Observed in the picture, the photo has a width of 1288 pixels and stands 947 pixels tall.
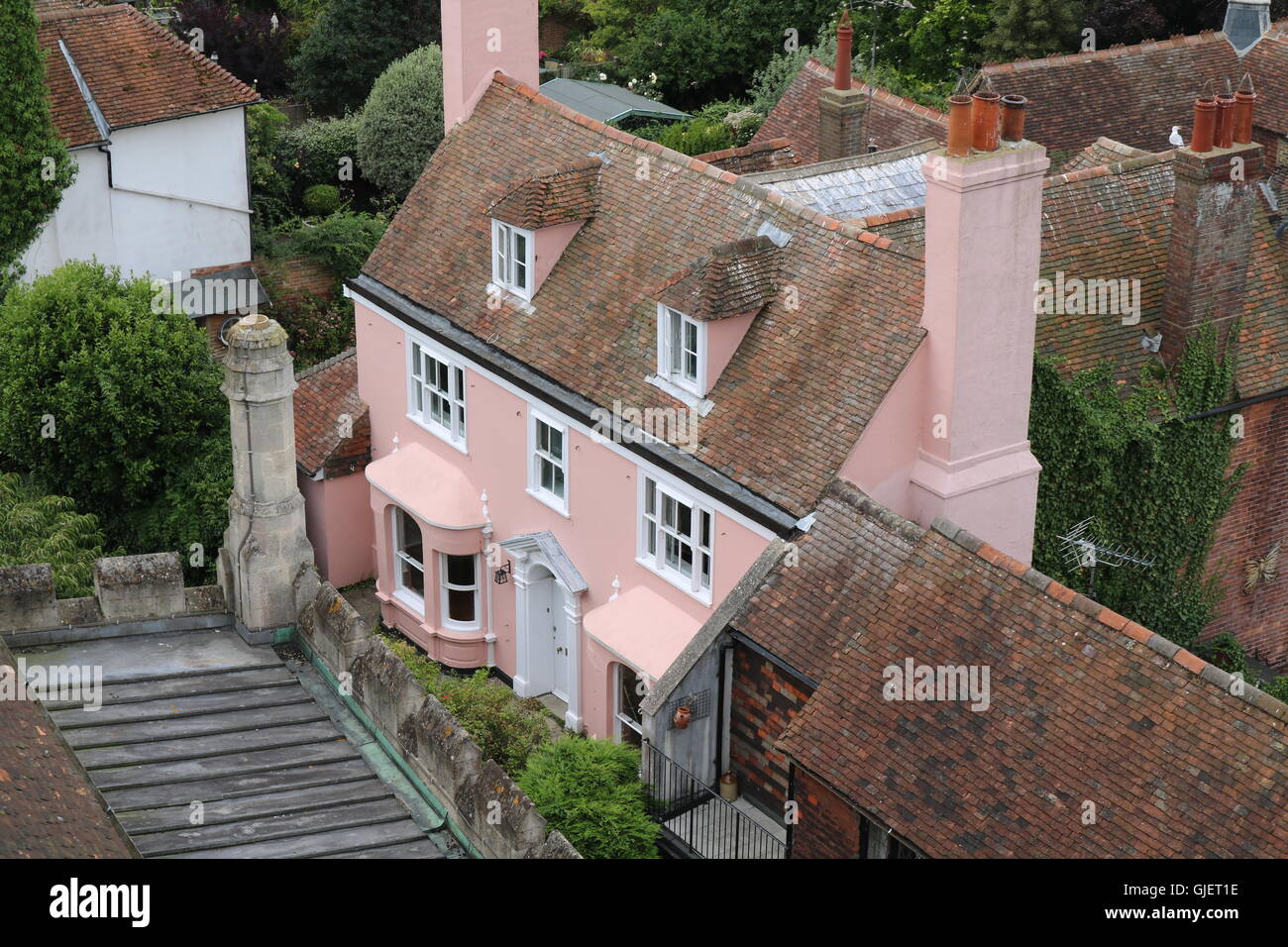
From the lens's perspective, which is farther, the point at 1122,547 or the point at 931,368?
the point at 1122,547

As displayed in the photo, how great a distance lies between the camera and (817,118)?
125ft

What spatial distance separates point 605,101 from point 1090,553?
1066 inches

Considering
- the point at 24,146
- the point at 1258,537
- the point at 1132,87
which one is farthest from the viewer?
the point at 1132,87

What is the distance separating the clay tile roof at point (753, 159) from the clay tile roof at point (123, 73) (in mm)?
10689

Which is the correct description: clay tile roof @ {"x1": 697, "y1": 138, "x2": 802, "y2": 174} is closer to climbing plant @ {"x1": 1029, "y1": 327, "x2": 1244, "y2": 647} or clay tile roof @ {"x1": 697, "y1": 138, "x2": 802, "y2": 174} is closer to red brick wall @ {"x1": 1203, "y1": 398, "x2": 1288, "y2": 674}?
climbing plant @ {"x1": 1029, "y1": 327, "x2": 1244, "y2": 647}

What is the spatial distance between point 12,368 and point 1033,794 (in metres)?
18.2

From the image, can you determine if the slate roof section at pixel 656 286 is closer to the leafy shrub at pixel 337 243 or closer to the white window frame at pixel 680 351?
the white window frame at pixel 680 351

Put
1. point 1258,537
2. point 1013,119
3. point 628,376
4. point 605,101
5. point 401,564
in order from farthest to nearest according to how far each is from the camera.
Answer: point 605,101 → point 401,564 → point 1258,537 → point 628,376 → point 1013,119

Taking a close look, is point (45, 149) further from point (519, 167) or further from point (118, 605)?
point (118, 605)

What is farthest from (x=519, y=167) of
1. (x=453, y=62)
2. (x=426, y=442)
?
(x=426, y=442)

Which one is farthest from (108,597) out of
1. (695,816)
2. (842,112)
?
(842,112)

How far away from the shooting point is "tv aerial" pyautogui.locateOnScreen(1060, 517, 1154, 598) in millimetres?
25875

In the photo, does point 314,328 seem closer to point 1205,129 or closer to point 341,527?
point 341,527

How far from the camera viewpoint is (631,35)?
189 feet
